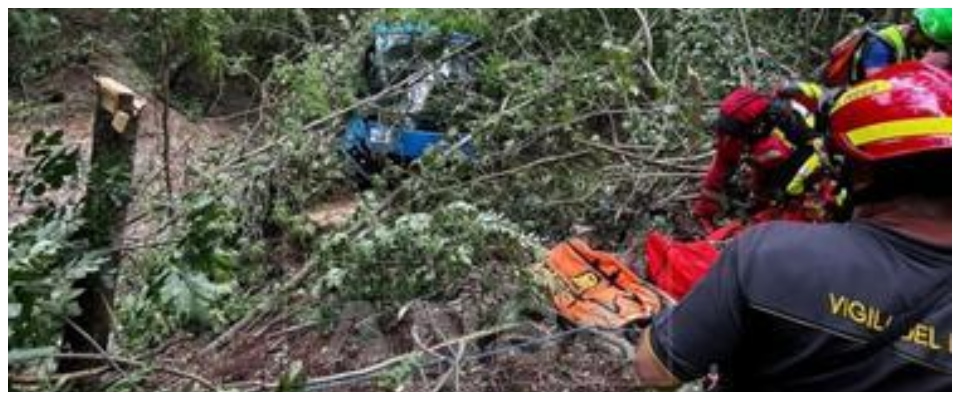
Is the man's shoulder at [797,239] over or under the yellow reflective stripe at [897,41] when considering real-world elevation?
under

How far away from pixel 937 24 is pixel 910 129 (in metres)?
2.60

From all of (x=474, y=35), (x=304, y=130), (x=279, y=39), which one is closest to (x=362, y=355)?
(x=304, y=130)

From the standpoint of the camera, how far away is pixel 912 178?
1.68 m

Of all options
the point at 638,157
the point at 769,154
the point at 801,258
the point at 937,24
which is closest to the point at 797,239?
the point at 801,258

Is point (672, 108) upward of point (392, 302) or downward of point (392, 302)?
upward

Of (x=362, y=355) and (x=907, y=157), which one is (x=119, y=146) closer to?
(x=362, y=355)

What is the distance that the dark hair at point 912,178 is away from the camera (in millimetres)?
1648

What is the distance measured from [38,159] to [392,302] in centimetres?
116

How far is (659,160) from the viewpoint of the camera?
195 inches

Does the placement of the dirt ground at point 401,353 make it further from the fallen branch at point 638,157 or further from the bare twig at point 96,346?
the fallen branch at point 638,157

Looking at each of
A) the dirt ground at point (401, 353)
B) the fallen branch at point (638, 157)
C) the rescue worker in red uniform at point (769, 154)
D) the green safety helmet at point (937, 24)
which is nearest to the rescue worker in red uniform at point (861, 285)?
the dirt ground at point (401, 353)

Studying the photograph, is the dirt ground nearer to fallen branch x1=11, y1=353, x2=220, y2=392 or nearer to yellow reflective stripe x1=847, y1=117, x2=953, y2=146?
fallen branch x1=11, y1=353, x2=220, y2=392

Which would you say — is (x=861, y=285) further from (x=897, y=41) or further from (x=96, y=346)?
(x=897, y=41)

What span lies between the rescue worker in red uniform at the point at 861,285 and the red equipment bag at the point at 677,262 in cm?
212
